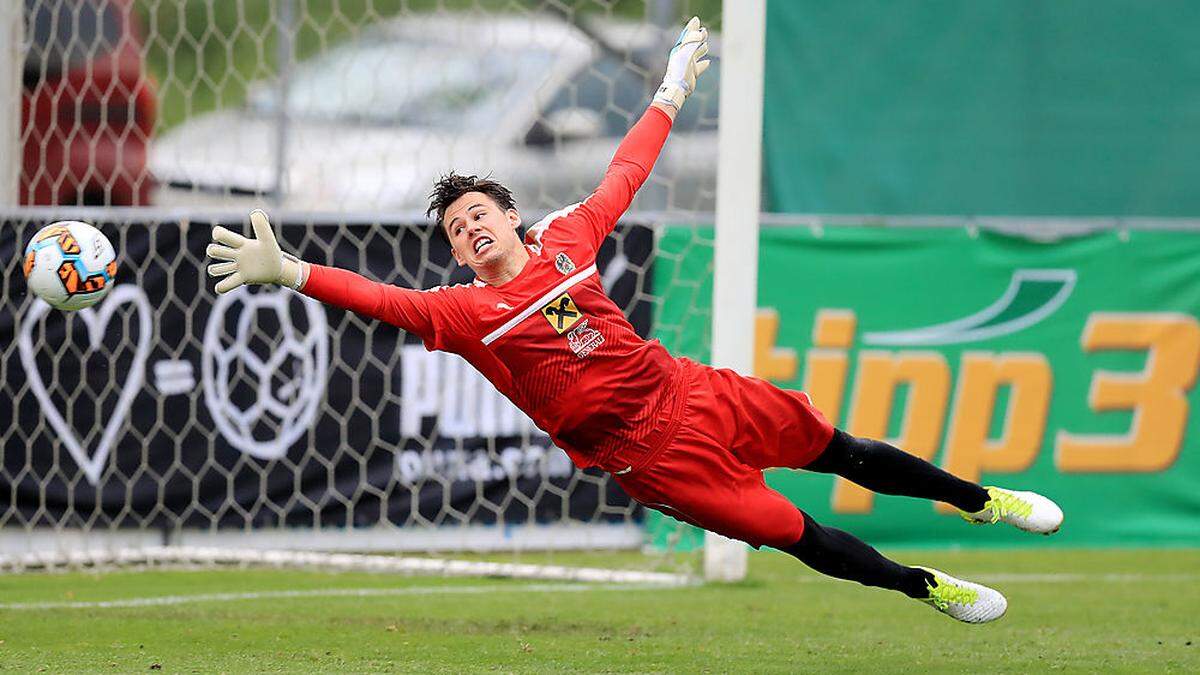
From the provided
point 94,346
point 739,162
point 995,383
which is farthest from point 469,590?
point 995,383

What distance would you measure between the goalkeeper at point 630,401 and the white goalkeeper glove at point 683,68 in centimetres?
50

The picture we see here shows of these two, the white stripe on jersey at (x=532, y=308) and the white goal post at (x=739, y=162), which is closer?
the white stripe on jersey at (x=532, y=308)

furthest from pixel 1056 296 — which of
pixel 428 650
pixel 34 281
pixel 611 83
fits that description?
Answer: pixel 34 281

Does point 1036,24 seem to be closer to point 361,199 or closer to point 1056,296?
point 1056,296

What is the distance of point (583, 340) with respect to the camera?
18.9ft

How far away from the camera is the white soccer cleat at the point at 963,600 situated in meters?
5.87

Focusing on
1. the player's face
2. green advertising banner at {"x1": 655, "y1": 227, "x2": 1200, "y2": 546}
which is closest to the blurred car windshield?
green advertising banner at {"x1": 655, "y1": 227, "x2": 1200, "y2": 546}

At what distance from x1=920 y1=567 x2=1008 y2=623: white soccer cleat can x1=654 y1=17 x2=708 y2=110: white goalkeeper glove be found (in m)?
1.95

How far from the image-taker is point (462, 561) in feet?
29.8

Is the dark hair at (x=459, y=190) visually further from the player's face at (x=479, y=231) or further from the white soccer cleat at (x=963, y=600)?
the white soccer cleat at (x=963, y=600)

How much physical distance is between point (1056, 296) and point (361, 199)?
13.9 feet

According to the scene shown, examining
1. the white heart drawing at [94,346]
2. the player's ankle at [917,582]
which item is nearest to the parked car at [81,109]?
the white heart drawing at [94,346]

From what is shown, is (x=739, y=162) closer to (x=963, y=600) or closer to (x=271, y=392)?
(x=963, y=600)

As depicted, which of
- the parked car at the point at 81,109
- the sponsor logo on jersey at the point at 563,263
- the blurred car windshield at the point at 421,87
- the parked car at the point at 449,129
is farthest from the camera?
the blurred car windshield at the point at 421,87
